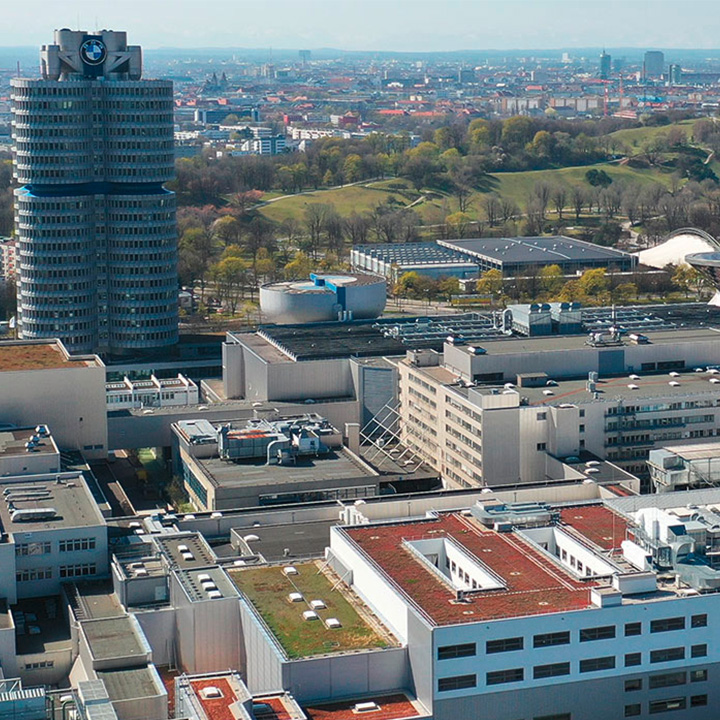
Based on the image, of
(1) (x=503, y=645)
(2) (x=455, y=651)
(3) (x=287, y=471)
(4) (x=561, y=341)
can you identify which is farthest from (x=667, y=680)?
(4) (x=561, y=341)

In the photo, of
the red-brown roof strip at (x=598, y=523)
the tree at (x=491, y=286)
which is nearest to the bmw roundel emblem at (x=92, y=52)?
the tree at (x=491, y=286)

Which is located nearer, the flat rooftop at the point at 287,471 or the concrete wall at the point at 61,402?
the flat rooftop at the point at 287,471

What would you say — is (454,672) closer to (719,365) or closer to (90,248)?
(719,365)

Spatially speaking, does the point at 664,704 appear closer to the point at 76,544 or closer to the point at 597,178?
the point at 76,544

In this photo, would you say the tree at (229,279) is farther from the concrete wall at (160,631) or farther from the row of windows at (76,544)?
the concrete wall at (160,631)

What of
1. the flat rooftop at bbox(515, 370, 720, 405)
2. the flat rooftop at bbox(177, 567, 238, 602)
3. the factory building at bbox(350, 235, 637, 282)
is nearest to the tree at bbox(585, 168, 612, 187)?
the factory building at bbox(350, 235, 637, 282)

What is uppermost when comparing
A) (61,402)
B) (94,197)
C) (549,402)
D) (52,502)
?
(94,197)
